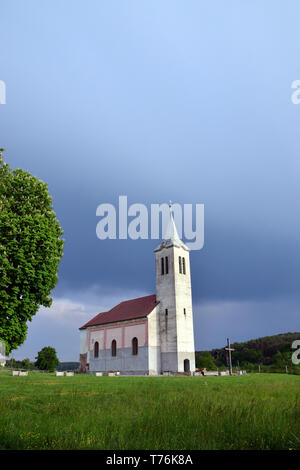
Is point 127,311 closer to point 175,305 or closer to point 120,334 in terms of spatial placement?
point 120,334

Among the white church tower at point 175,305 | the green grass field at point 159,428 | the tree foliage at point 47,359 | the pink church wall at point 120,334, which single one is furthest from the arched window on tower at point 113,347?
the green grass field at point 159,428

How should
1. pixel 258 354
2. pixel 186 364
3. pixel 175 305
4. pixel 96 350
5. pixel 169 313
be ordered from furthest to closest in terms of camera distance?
pixel 258 354 < pixel 96 350 < pixel 169 313 < pixel 175 305 < pixel 186 364

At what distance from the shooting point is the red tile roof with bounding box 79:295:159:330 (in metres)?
52.3

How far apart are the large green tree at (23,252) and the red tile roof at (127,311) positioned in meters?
27.7

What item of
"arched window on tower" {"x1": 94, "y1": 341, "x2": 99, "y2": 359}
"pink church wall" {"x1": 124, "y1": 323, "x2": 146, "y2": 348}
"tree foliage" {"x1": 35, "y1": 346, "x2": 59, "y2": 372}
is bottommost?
"tree foliage" {"x1": 35, "y1": 346, "x2": 59, "y2": 372}

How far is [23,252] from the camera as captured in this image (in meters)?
23.3

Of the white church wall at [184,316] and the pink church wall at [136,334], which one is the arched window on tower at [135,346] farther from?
the white church wall at [184,316]

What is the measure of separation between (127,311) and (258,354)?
150 ft

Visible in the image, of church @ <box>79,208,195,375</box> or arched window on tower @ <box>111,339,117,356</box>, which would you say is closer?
church @ <box>79,208,195,375</box>

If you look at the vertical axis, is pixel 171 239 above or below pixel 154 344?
above

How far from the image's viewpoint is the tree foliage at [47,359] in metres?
74.5

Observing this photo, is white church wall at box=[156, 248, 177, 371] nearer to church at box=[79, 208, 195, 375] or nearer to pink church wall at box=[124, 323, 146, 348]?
church at box=[79, 208, 195, 375]

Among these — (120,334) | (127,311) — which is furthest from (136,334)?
(127,311)

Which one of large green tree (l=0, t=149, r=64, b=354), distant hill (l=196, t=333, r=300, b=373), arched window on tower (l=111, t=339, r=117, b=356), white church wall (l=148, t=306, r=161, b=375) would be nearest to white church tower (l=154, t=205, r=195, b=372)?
white church wall (l=148, t=306, r=161, b=375)
